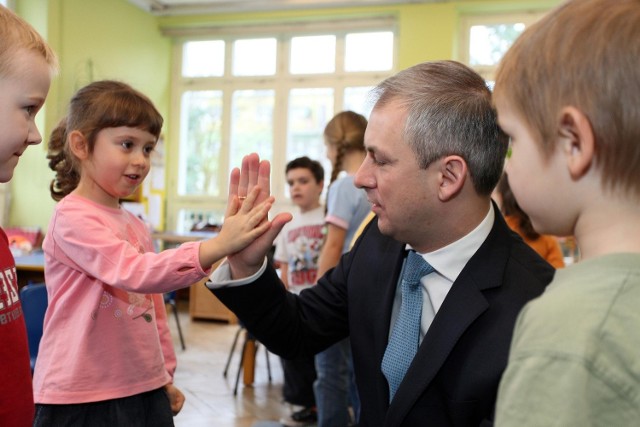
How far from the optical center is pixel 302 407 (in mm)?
3812

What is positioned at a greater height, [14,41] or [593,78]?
[14,41]

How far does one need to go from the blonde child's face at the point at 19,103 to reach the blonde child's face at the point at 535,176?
33.9 inches

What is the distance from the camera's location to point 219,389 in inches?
169

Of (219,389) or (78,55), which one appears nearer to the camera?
(219,389)

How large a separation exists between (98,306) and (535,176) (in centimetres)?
114

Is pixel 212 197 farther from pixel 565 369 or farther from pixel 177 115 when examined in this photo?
pixel 565 369

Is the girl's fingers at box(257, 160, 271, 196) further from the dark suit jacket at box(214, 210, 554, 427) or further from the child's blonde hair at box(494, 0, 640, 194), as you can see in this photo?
the child's blonde hair at box(494, 0, 640, 194)

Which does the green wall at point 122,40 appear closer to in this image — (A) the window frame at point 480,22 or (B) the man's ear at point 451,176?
(A) the window frame at point 480,22

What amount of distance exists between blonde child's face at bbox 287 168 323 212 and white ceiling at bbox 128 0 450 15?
4623 millimetres

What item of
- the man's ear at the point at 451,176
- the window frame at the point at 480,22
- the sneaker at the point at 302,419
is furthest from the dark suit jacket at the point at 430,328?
the window frame at the point at 480,22

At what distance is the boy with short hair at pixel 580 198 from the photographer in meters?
0.60

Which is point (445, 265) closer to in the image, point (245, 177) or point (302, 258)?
point (245, 177)

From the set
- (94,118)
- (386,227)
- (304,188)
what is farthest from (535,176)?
(304,188)

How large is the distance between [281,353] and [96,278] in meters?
0.49
